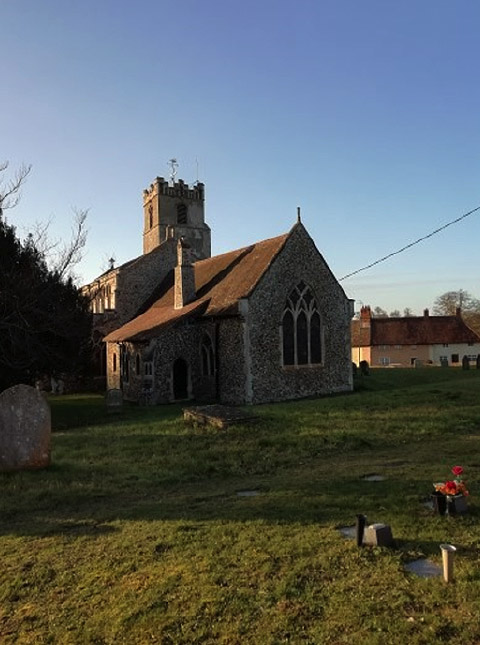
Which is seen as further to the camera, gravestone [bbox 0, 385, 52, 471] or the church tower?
the church tower

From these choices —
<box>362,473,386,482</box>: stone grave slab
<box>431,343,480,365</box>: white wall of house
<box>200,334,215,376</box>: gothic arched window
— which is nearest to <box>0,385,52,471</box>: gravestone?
<box>362,473,386,482</box>: stone grave slab

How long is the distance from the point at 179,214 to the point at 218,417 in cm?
3260

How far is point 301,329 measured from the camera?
24.0 m

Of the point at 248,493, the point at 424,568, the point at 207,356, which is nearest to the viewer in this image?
the point at 424,568

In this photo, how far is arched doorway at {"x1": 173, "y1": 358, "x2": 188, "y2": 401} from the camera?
24453mm

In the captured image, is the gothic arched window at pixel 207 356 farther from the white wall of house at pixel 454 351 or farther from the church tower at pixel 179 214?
the white wall of house at pixel 454 351

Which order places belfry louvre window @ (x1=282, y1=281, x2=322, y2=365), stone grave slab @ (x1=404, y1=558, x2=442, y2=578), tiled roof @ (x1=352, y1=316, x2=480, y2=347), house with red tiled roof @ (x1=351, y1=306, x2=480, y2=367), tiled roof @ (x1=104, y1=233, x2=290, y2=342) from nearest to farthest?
stone grave slab @ (x1=404, y1=558, x2=442, y2=578)
tiled roof @ (x1=104, y1=233, x2=290, y2=342)
belfry louvre window @ (x1=282, y1=281, x2=322, y2=365)
house with red tiled roof @ (x1=351, y1=306, x2=480, y2=367)
tiled roof @ (x1=352, y1=316, x2=480, y2=347)

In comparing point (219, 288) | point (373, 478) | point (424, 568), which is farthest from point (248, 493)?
point (219, 288)

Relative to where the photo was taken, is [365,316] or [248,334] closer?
[248,334]

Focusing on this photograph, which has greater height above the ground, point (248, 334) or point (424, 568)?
point (248, 334)

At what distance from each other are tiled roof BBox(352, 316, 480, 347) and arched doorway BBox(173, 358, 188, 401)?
33616 mm

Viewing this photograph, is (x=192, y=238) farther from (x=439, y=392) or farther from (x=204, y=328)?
(x=439, y=392)

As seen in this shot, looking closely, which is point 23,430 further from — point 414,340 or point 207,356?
point 414,340

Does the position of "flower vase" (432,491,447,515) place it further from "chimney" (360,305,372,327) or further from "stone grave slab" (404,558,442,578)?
"chimney" (360,305,372,327)
